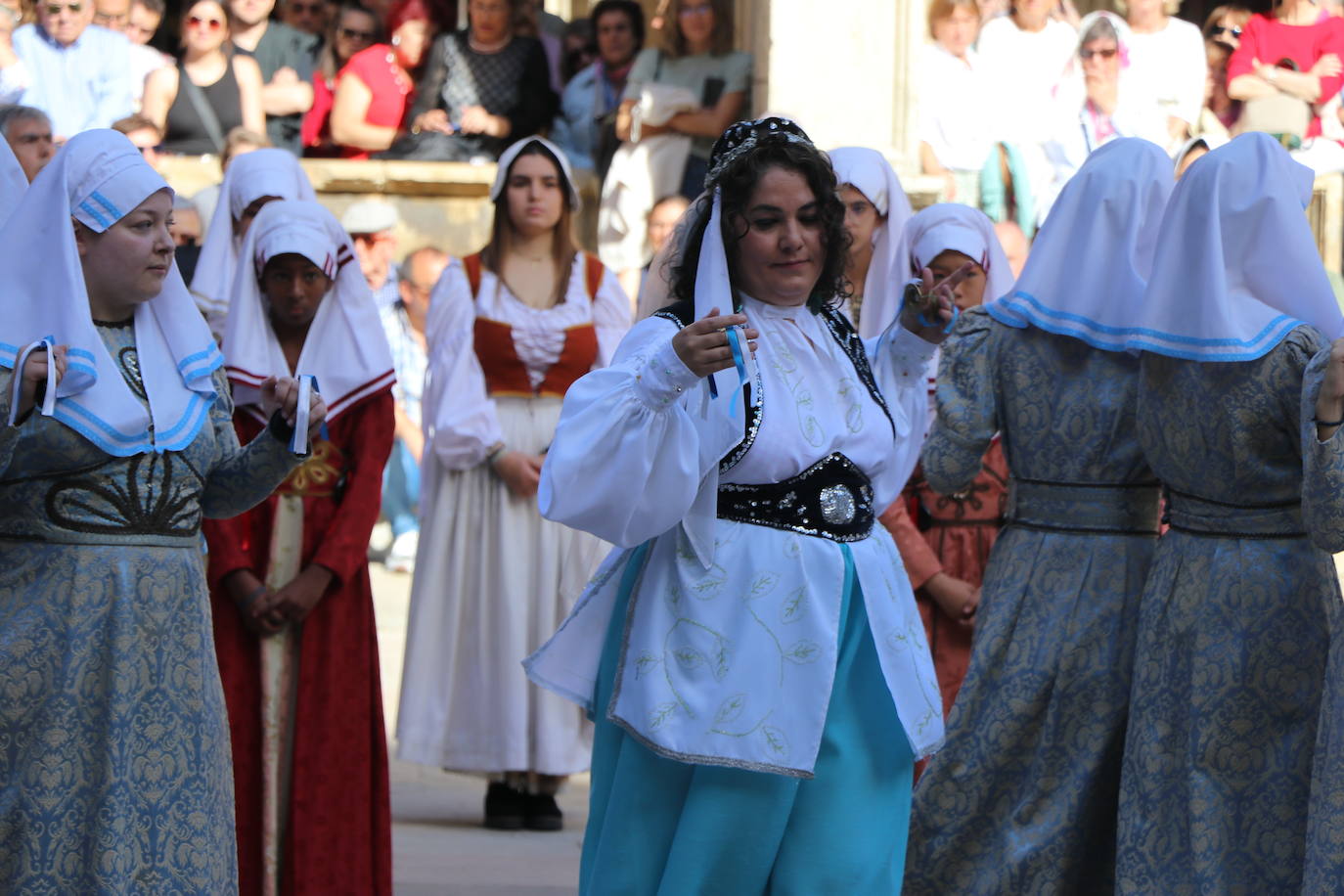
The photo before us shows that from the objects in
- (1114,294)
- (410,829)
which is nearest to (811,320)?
A: (1114,294)

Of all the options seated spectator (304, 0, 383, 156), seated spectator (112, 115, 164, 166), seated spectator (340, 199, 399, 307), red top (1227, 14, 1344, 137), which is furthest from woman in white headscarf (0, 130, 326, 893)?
red top (1227, 14, 1344, 137)

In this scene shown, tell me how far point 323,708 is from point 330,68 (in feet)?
26.2

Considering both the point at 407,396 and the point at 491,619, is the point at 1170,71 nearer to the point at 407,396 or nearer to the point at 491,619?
the point at 407,396

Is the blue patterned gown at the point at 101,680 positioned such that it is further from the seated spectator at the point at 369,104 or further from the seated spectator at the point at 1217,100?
the seated spectator at the point at 1217,100

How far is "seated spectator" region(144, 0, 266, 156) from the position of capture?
456 inches

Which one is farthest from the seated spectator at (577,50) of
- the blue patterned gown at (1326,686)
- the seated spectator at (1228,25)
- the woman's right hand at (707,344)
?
the woman's right hand at (707,344)

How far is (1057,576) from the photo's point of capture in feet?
16.2

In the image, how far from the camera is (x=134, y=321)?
4371mm

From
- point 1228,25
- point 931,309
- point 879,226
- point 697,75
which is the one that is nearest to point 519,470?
point 879,226

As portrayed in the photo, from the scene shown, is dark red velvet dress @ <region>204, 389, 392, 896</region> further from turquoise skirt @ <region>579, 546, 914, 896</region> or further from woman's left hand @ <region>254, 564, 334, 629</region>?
turquoise skirt @ <region>579, 546, 914, 896</region>

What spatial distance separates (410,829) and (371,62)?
249 inches

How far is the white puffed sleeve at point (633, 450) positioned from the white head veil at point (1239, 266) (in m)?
1.13

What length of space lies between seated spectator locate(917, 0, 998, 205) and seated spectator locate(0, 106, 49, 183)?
588 cm

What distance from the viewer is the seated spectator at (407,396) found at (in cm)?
1082
